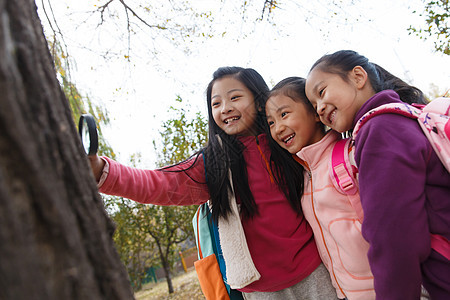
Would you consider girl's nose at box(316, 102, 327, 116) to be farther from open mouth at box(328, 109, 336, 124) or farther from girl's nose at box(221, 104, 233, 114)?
girl's nose at box(221, 104, 233, 114)

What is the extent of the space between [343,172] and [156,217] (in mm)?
7526

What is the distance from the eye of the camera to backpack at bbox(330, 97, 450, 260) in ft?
3.26

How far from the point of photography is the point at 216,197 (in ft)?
5.47

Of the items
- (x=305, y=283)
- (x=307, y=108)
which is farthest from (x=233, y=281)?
(x=307, y=108)

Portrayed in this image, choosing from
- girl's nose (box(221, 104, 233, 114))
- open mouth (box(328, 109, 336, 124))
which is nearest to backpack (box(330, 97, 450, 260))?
open mouth (box(328, 109, 336, 124))

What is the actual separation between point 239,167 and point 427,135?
0.93 meters

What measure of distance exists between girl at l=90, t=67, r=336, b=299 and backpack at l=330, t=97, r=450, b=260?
349 millimetres

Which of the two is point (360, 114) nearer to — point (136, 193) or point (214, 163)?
point (214, 163)

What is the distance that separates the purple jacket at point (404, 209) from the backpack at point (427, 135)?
0.03 m

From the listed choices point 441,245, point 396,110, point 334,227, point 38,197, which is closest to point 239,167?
point 334,227

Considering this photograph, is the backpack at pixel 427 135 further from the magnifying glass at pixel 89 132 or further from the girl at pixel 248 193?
the magnifying glass at pixel 89 132

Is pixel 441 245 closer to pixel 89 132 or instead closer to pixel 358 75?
pixel 358 75

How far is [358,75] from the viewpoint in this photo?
140 centimetres

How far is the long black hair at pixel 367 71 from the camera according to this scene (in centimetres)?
141
